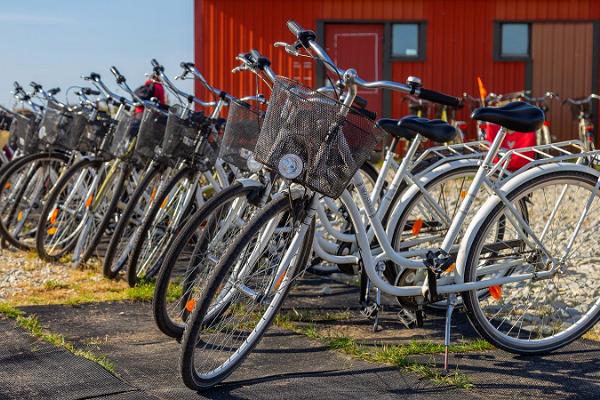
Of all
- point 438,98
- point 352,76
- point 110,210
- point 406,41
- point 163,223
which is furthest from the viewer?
point 406,41

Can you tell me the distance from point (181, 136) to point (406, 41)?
11736mm

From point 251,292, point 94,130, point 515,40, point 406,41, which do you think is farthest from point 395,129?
point 515,40

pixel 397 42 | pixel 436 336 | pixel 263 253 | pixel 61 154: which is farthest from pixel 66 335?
pixel 397 42

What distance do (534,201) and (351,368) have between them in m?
1.57

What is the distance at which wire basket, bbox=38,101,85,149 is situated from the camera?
6.18 meters

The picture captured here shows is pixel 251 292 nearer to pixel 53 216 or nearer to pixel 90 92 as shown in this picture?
pixel 53 216

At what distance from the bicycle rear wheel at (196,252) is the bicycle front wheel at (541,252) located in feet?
3.08

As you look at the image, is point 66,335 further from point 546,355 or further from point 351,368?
point 546,355

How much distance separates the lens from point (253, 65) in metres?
3.92

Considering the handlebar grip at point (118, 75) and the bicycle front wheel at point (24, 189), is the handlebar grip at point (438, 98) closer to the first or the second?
the handlebar grip at point (118, 75)

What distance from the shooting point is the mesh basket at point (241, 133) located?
4.39m

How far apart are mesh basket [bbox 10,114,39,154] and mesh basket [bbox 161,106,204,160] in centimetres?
217

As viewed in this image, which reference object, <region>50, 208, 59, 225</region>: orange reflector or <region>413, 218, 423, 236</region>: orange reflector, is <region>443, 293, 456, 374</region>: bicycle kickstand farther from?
<region>50, 208, 59, 225</region>: orange reflector

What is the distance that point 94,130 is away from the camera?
20.1 ft
